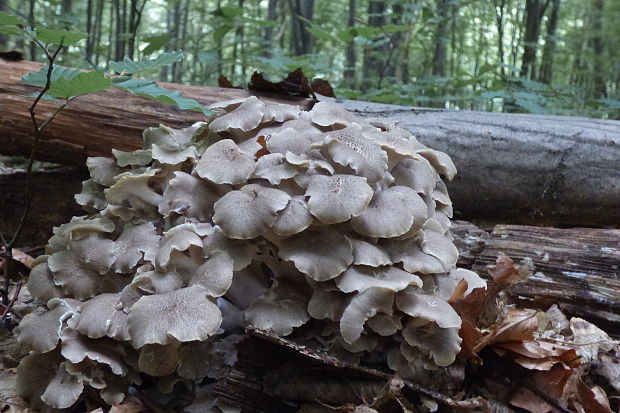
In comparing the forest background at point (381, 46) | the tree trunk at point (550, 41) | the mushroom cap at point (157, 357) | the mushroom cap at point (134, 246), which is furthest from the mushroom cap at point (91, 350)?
the tree trunk at point (550, 41)

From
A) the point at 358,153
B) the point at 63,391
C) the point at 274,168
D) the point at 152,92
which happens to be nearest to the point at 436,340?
the point at 358,153

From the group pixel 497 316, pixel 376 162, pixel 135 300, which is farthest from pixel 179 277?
pixel 497 316

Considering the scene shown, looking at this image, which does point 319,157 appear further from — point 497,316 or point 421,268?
point 497,316

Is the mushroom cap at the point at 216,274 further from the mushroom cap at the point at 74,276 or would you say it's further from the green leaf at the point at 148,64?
the green leaf at the point at 148,64

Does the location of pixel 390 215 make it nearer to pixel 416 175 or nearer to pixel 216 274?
pixel 416 175

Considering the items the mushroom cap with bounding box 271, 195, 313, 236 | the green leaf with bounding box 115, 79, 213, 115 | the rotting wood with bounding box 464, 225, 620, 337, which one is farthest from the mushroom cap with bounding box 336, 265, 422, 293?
the green leaf with bounding box 115, 79, 213, 115

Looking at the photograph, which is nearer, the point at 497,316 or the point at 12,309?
the point at 497,316
